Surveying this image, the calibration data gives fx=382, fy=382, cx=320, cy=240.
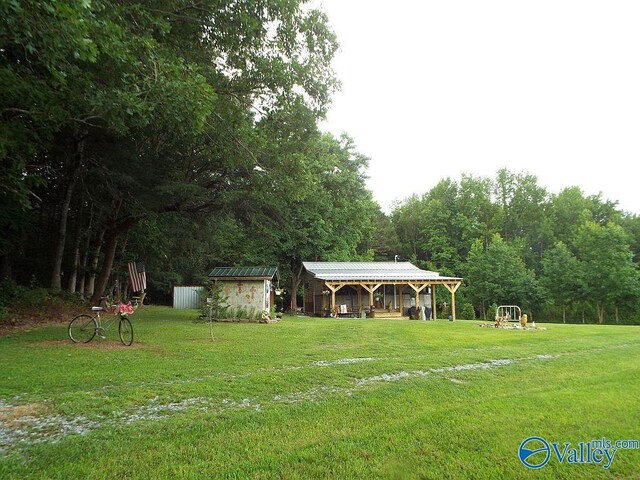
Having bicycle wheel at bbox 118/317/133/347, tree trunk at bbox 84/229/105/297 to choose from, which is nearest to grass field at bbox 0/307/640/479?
bicycle wheel at bbox 118/317/133/347

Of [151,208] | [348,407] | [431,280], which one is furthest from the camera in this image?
[431,280]

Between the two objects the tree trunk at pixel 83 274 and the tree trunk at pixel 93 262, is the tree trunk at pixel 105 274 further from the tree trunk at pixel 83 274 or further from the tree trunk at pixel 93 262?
the tree trunk at pixel 83 274

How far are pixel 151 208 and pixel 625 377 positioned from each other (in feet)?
50.2

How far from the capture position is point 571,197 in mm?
44625

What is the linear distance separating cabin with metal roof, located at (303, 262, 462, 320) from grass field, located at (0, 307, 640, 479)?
1464 centimetres

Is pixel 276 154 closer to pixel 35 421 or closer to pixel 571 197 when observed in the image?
pixel 35 421

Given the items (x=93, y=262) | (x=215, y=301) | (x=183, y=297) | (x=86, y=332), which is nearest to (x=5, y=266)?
(x=93, y=262)

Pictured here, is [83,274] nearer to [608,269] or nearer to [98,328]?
[98,328]

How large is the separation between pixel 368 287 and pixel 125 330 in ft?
48.3

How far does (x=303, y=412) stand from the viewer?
4301mm

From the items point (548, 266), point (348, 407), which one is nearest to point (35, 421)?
point (348, 407)

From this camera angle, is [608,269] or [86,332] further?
[608,269]

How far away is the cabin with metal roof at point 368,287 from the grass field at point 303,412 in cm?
1464

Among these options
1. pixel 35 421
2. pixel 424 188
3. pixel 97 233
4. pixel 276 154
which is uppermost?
pixel 424 188
